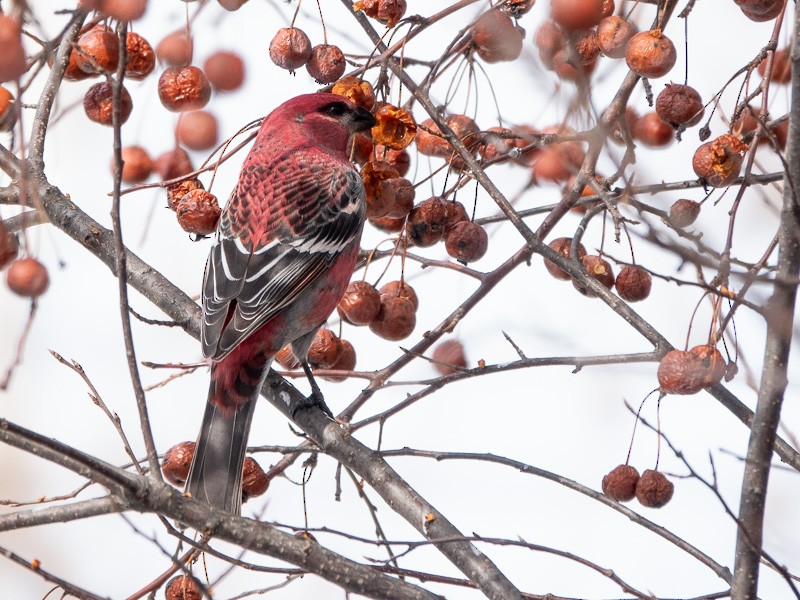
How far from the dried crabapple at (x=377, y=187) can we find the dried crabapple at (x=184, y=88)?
0.52m

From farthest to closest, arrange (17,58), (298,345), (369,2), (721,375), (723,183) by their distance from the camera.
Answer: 1. (298,345)
2. (369,2)
3. (723,183)
4. (721,375)
5. (17,58)

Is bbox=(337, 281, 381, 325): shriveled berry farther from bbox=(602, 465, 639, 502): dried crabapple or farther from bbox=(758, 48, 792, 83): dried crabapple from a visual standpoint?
bbox=(758, 48, 792, 83): dried crabapple

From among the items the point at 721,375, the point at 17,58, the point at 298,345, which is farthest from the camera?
the point at 298,345

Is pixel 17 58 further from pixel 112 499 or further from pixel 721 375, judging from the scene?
pixel 721 375

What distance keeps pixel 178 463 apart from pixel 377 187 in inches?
39.9

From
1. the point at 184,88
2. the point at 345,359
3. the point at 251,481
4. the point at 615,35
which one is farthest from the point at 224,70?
the point at 251,481

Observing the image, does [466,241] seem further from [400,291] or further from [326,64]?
[326,64]

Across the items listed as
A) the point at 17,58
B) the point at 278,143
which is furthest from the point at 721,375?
the point at 278,143

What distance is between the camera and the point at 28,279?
256 cm

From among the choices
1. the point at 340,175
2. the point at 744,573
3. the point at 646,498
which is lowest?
the point at 744,573

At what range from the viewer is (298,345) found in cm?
342

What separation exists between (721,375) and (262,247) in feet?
6.05

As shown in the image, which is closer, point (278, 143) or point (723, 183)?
point (723, 183)

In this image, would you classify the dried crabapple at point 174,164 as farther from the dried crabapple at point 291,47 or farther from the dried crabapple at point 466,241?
the dried crabapple at point 466,241
